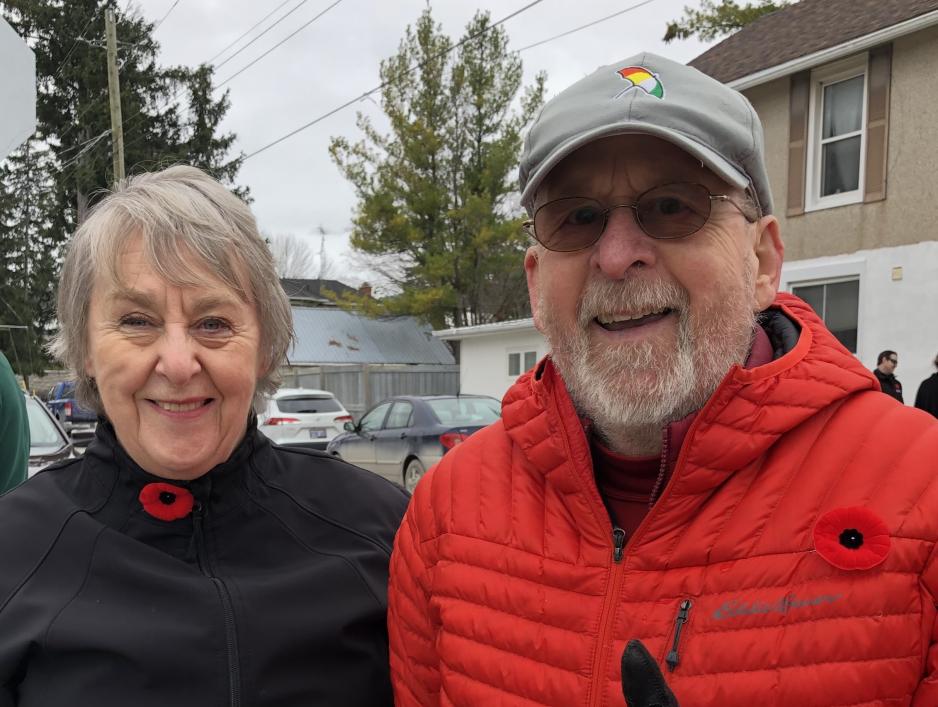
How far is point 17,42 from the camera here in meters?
3.29

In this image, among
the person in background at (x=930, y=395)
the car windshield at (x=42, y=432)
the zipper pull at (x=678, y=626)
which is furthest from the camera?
the person in background at (x=930, y=395)

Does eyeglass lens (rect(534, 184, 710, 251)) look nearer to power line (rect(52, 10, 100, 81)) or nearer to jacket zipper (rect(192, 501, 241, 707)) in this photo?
jacket zipper (rect(192, 501, 241, 707))

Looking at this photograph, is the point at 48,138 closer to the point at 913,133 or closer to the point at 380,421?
the point at 380,421

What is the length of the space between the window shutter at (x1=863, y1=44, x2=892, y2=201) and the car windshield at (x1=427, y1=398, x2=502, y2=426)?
20.0 ft

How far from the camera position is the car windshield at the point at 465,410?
1093cm

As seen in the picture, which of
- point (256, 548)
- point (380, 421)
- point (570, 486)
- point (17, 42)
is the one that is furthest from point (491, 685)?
point (380, 421)

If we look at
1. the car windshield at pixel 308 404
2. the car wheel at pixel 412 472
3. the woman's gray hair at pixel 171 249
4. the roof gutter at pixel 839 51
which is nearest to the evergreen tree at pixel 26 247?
the car windshield at pixel 308 404

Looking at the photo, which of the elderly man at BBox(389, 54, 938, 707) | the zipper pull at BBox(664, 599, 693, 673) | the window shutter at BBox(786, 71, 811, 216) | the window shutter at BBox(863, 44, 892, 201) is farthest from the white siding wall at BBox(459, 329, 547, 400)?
the zipper pull at BBox(664, 599, 693, 673)

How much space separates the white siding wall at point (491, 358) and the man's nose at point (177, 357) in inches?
687

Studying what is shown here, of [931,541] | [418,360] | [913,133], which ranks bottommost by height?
[418,360]

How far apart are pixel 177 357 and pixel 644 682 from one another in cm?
121

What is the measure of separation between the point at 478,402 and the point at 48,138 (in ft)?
75.5

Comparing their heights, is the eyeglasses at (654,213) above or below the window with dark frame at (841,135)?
below

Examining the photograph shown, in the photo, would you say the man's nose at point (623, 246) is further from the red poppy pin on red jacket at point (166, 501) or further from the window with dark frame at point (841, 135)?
the window with dark frame at point (841, 135)
